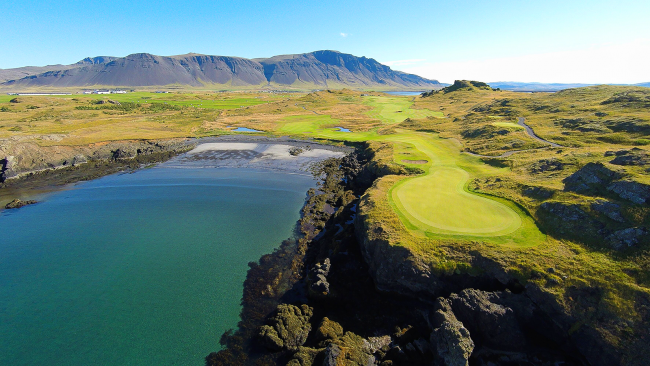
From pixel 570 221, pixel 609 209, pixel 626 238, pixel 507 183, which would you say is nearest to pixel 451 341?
pixel 626 238

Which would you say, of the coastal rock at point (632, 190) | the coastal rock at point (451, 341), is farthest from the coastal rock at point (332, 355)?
the coastal rock at point (632, 190)

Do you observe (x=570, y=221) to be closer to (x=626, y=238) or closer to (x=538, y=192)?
(x=626, y=238)

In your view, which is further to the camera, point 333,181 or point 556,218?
point 333,181

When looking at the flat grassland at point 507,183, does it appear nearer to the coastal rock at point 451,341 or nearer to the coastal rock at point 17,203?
the coastal rock at point 451,341

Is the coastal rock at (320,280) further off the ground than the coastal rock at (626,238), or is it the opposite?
the coastal rock at (626,238)

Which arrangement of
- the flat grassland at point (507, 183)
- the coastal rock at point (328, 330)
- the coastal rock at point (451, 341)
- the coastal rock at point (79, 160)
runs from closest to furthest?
the coastal rock at point (451, 341) < the flat grassland at point (507, 183) < the coastal rock at point (328, 330) < the coastal rock at point (79, 160)

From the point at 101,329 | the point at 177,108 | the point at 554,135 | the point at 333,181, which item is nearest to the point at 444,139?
the point at 554,135

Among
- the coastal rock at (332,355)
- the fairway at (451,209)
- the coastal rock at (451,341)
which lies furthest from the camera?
the fairway at (451,209)

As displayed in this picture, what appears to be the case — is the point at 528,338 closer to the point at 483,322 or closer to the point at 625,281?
the point at 483,322
